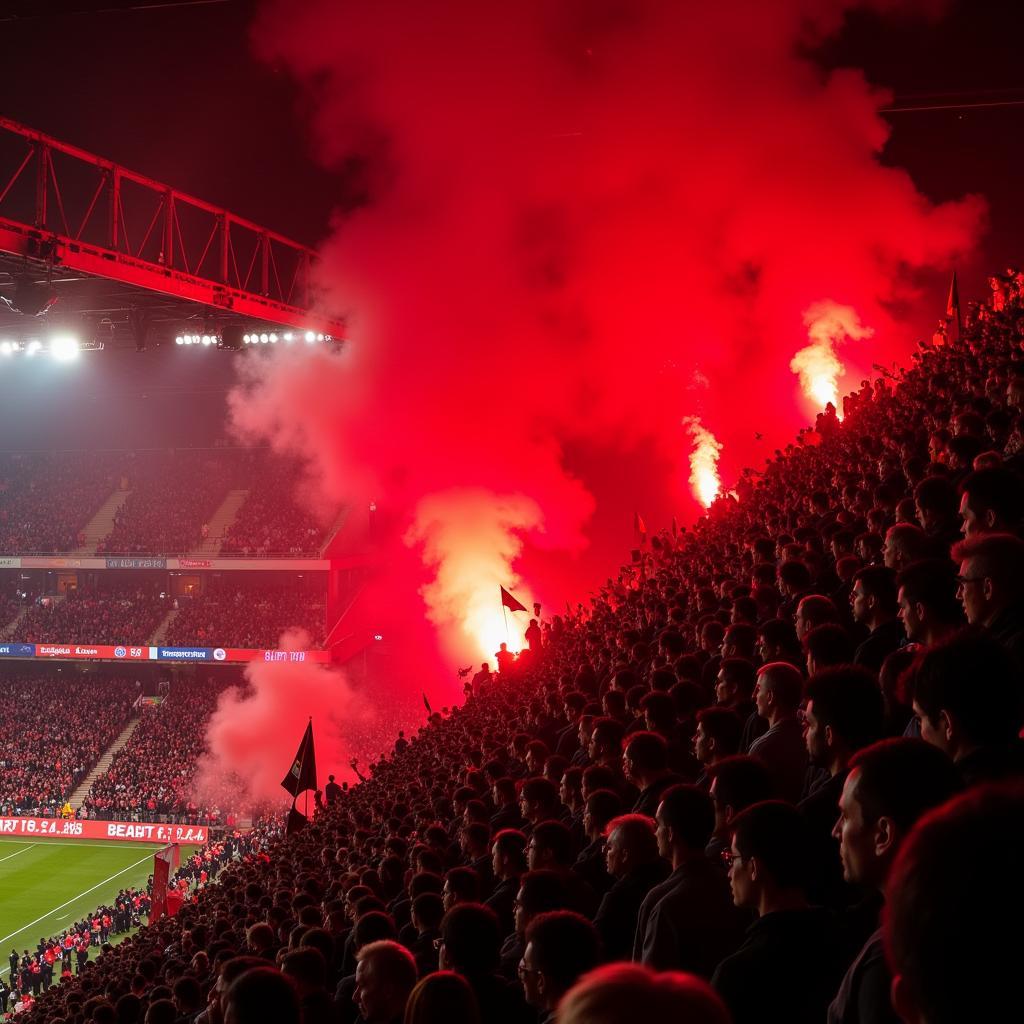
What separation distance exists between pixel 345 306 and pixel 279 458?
14167 millimetres

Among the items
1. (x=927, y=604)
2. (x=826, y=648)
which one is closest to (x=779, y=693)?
(x=826, y=648)

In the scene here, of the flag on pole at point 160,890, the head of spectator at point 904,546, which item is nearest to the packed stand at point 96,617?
the flag on pole at point 160,890

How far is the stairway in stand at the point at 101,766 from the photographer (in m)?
34.6

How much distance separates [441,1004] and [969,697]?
60.8 inches

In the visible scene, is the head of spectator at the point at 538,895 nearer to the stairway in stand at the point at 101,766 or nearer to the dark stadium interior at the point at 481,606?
the dark stadium interior at the point at 481,606

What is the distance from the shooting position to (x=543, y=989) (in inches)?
116

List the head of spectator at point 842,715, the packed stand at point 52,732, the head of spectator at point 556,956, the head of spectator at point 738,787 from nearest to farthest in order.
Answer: the head of spectator at point 556,956, the head of spectator at point 842,715, the head of spectator at point 738,787, the packed stand at point 52,732

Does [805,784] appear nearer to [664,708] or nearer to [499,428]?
[664,708]

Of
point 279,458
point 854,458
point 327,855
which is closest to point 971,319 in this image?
point 854,458

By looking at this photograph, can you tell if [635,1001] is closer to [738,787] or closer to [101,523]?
[738,787]

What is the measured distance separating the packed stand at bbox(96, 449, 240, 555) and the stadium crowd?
34.0m

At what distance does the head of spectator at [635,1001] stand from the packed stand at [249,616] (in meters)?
38.3

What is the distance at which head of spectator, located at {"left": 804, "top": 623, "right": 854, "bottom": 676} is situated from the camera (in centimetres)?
433

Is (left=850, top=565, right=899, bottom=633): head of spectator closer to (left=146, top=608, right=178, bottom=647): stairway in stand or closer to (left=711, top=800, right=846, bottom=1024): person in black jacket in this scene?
(left=711, top=800, right=846, bottom=1024): person in black jacket
